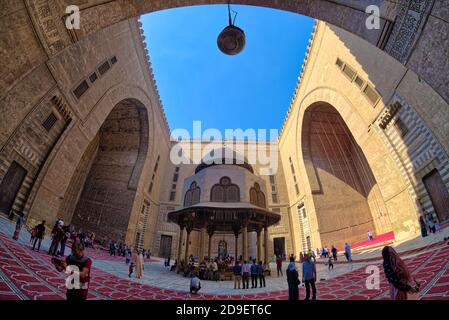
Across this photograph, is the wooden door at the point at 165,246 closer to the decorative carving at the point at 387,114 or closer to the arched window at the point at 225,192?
the arched window at the point at 225,192

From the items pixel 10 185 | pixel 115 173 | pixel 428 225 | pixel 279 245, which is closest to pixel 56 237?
pixel 10 185

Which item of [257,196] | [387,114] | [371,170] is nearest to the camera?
[387,114]

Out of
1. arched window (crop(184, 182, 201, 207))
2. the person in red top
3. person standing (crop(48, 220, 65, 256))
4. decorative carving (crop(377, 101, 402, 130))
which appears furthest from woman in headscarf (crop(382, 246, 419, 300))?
decorative carving (crop(377, 101, 402, 130))

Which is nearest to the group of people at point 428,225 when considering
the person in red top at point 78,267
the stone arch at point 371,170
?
the stone arch at point 371,170

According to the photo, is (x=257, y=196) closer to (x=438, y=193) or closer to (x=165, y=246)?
(x=438, y=193)

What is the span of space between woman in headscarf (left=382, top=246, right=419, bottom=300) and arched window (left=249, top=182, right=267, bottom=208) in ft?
30.5

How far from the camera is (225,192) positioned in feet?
38.3

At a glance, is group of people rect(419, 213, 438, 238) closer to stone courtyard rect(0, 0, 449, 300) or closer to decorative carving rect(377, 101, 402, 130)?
stone courtyard rect(0, 0, 449, 300)

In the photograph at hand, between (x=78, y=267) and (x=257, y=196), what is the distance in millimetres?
10689

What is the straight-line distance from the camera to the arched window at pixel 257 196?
12006mm

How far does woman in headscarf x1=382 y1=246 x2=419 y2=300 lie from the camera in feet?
7.66

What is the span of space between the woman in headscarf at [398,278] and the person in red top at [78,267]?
Result: 3.19 meters

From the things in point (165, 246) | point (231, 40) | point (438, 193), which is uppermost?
point (231, 40)
